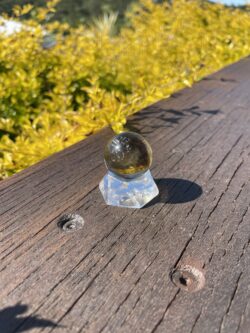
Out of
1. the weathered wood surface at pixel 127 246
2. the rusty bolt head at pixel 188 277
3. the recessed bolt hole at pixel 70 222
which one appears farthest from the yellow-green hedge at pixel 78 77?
the rusty bolt head at pixel 188 277

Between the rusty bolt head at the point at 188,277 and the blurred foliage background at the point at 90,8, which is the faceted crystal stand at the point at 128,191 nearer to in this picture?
the rusty bolt head at the point at 188,277

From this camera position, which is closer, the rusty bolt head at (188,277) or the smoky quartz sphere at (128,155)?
the rusty bolt head at (188,277)

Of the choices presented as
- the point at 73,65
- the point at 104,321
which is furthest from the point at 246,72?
the point at 104,321

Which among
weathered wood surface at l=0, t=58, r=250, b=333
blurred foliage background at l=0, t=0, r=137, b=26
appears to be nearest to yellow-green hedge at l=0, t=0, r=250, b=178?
weathered wood surface at l=0, t=58, r=250, b=333

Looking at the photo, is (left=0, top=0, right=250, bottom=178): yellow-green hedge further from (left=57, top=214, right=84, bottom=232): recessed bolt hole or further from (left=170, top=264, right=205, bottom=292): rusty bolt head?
(left=170, top=264, right=205, bottom=292): rusty bolt head

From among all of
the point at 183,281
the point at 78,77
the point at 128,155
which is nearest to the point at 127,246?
Answer: the point at 183,281
